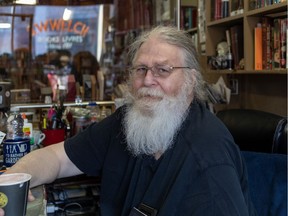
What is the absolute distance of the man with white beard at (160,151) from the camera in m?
1.03

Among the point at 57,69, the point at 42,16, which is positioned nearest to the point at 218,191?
the point at 57,69

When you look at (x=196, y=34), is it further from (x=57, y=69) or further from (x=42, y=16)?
(x=42, y=16)

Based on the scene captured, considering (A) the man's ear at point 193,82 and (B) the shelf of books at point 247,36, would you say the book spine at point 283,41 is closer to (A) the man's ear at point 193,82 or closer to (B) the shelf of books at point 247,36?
(B) the shelf of books at point 247,36

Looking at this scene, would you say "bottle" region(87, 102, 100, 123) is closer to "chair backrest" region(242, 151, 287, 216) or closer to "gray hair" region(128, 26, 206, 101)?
"gray hair" region(128, 26, 206, 101)

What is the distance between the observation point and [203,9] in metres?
2.57

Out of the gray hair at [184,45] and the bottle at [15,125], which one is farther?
the bottle at [15,125]

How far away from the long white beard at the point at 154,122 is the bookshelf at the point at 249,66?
0.67 metres

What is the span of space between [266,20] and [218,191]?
118 centimetres

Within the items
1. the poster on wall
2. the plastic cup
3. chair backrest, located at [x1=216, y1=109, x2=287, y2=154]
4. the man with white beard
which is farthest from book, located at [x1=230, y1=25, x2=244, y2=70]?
the poster on wall

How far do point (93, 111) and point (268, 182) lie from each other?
1.04m

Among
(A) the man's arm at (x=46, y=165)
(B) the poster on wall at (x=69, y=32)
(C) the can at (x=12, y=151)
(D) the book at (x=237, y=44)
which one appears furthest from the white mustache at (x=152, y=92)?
(B) the poster on wall at (x=69, y=32)

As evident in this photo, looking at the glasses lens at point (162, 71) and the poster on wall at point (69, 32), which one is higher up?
the poster on wall at point (69, 32)

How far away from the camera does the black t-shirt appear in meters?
1.00

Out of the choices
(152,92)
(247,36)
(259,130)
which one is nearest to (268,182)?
(259,130)
